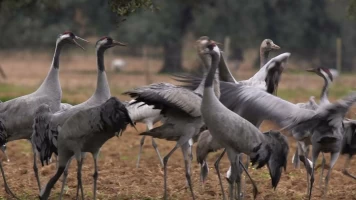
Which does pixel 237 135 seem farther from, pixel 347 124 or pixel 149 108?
pixel 149 108

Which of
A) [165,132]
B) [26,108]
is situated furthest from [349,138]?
[26,108]

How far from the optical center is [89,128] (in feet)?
28.1

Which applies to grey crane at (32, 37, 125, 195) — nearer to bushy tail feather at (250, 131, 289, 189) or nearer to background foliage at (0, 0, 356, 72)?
bushy tail feather at (250, 131, 289, 189)

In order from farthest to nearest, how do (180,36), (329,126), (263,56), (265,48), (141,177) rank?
(180,36), (141,177), (263,56), (265,48), (329,126)

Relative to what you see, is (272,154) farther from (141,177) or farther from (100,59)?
(141,177)

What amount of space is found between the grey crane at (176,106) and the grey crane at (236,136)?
571mm

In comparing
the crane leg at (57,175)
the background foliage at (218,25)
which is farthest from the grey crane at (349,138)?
the background foliage at (218,25)

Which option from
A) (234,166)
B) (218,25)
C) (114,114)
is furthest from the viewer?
(218,25)

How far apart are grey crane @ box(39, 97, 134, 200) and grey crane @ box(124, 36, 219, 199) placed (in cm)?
51

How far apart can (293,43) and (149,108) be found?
99.1 feet

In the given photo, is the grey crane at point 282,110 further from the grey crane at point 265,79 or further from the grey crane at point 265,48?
the grey crane at point 265,48

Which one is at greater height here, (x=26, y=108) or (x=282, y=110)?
(x=282, y=110)

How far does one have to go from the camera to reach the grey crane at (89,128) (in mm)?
8391

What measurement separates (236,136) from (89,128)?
4.87 feet
